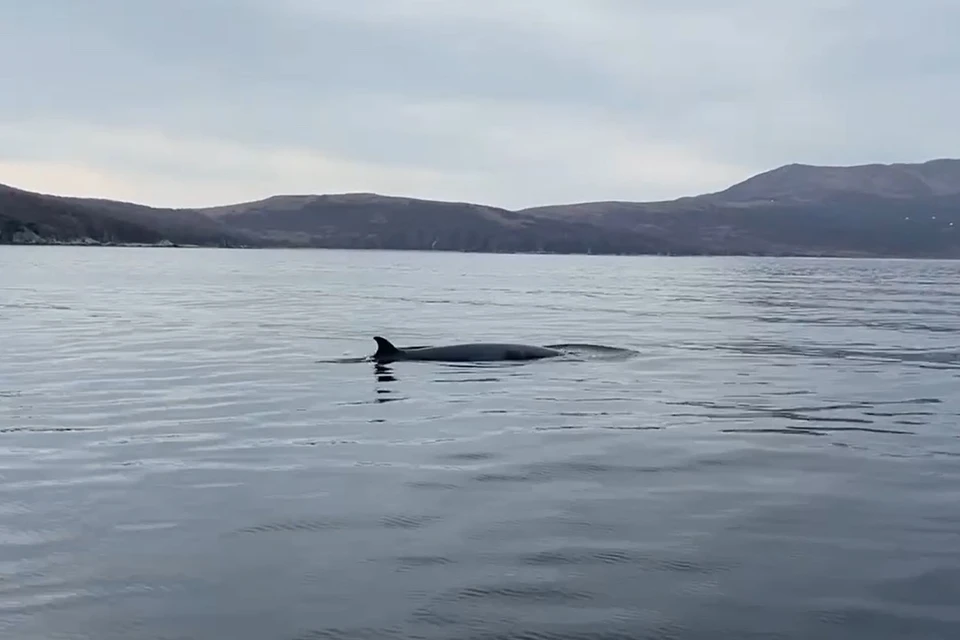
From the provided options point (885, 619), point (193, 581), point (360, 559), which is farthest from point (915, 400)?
point (193, 581)

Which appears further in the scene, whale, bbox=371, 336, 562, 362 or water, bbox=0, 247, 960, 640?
whale, bbox=371, 336, 562, 362

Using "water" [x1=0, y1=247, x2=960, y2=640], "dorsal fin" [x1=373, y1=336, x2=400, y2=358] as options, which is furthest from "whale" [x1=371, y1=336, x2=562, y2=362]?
"water" [x1=0, y1=247, x2=960, y2=640]

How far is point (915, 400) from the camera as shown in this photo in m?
19.5

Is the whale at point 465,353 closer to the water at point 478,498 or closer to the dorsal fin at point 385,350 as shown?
the dorsal fin at point 385,350

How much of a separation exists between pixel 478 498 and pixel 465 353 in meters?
14.5

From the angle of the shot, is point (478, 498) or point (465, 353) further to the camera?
point (465, 353)

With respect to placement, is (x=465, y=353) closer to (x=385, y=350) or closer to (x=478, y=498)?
(x=385, y=350)

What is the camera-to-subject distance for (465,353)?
85.8 feet

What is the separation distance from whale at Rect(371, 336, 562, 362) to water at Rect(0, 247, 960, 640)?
3.66 ft

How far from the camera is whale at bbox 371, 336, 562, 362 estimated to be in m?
25.7

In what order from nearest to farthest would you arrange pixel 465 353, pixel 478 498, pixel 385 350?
pixel 478 498 < pixel 385 350 < pixel 465 353

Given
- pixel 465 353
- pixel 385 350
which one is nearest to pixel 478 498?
pixel 385 350

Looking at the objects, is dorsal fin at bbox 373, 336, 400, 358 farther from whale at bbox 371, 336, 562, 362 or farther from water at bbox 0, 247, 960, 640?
water at bbox 0, 247, 960, 640

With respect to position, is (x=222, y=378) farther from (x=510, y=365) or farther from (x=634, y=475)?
(x=634, y=475)
